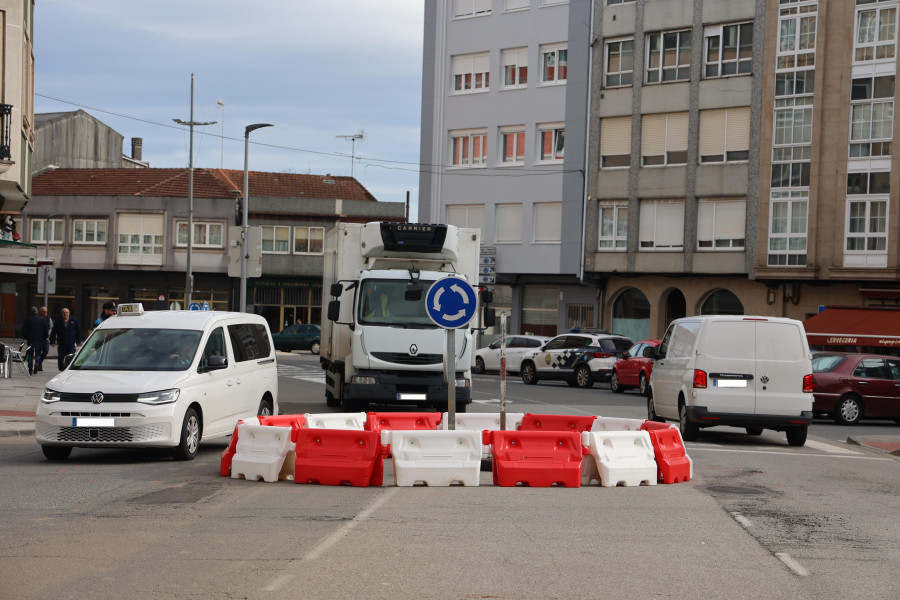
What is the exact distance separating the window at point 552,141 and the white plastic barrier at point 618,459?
3742 cm

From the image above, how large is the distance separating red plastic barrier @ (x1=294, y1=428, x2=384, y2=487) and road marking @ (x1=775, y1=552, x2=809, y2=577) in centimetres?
462

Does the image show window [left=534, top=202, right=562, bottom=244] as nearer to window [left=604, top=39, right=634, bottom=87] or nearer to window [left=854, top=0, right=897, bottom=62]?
window [left=604, top=39, right=634, bottom=87]

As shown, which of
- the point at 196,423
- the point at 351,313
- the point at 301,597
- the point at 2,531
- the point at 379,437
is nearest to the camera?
the point at 301,597

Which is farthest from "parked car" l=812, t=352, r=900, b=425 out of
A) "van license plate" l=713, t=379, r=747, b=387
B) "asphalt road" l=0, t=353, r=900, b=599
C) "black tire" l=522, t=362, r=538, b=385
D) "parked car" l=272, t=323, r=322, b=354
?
"parked car" l=272, t=323, r=322, b=354

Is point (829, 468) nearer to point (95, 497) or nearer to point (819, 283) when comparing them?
point (95, 497)

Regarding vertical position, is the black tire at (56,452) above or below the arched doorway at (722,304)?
below

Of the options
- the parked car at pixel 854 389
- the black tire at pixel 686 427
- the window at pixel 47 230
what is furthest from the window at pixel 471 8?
the black tire at pixel 686 427

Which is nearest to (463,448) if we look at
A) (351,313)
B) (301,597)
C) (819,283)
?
(301,597)

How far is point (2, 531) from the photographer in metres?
9.09

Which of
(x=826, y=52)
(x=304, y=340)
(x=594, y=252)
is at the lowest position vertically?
(x=304, y=340)

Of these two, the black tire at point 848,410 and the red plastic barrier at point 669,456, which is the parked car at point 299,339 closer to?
the black tire at point 848,410

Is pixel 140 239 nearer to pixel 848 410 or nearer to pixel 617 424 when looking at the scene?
pixel 848 410

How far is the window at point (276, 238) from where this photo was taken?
2657 inches

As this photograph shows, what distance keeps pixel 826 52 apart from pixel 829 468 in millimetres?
30978
